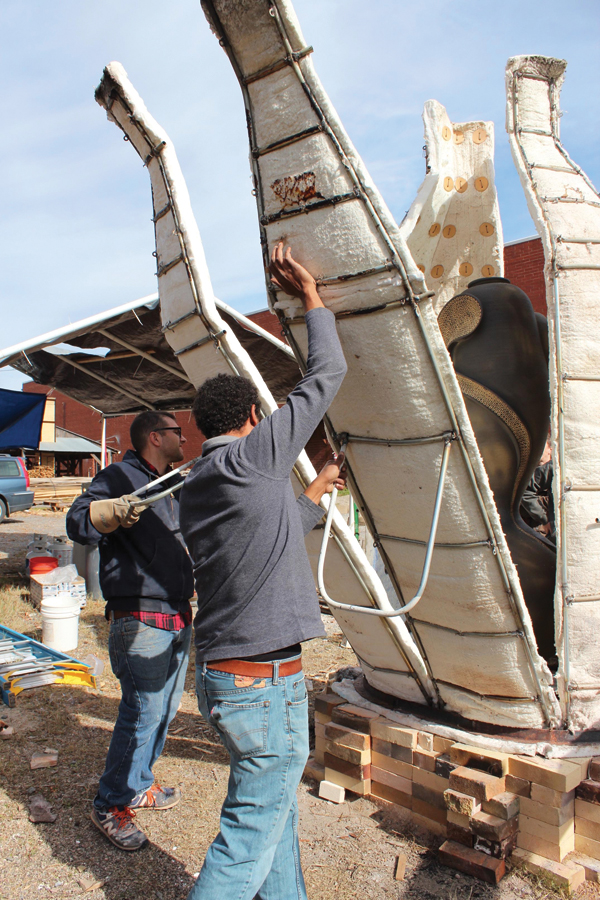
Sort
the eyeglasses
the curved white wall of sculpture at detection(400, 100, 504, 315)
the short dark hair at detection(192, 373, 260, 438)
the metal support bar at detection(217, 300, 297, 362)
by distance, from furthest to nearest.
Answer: the metal support bar at detection(217, 300, 297, 362)
the curved white wall of sculpture at detection(400, 100, 504, 315)
the eyeglasses
the short dark hair at detection(192, 373, 260, 438)

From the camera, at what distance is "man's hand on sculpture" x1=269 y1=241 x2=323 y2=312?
2553mm

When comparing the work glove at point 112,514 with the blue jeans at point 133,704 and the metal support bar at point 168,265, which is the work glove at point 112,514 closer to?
the blue jeans at point 133,704

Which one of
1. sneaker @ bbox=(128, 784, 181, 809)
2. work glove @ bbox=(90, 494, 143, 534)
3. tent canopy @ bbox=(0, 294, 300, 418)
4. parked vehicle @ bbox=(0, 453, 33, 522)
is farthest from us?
parked vehicle @ bbox=(0, 453, 33, 522)

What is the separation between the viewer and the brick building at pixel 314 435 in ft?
31.5

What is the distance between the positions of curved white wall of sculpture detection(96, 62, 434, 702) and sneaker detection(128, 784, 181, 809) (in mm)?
1363

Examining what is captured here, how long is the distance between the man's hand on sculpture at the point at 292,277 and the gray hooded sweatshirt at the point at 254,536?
1.73 ft

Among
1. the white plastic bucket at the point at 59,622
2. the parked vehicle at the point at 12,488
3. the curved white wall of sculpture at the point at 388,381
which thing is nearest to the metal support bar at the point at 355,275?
the curved white wall of sculpture at the point at 388,381

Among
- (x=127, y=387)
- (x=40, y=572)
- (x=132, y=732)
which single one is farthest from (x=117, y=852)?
(x=40, y=572)

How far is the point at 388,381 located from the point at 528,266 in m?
13.5

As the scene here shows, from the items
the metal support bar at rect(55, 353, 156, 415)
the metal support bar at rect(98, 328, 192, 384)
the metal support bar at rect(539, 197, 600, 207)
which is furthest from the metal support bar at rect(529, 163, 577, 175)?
the metal support bar at rect(55, 353, 156, 415)

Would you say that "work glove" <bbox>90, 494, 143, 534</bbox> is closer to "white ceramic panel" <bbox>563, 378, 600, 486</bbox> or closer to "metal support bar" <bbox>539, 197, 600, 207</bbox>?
"white ceramic panel" <bbox>563, 378, 600, 486</bbox>

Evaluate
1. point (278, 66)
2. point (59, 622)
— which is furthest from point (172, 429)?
point (59, 622)

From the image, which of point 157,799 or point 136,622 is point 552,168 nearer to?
point 136,622

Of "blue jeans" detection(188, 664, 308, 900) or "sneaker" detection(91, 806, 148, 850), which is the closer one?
"blue jeans" detection(188, 664, 308, 900)
